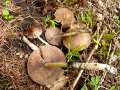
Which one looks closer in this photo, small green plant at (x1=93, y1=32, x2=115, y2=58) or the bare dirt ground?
the bare dirt ground

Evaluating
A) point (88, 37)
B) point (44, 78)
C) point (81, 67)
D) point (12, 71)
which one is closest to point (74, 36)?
point (88, 37)

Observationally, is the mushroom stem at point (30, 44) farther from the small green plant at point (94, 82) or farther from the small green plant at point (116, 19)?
the small green plant at point (116, 19)

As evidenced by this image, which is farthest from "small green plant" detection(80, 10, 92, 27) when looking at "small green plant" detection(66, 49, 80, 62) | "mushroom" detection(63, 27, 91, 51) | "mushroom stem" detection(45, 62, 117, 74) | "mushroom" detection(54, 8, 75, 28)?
"mushroom stem" detection(45, 62, 117, 74)

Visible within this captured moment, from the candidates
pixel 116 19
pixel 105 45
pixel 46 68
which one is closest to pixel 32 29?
pixel 46 68

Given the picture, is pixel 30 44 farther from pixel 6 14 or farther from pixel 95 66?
pixel 95 66

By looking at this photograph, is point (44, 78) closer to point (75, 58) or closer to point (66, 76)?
point (66, 76)

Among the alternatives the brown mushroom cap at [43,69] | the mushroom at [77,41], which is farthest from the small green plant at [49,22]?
the brown mushroom cap at [43,69]

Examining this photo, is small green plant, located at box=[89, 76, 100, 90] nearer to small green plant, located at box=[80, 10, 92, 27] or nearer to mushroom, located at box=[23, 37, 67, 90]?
mushroom, located at box=[23, 37, 67, 90]

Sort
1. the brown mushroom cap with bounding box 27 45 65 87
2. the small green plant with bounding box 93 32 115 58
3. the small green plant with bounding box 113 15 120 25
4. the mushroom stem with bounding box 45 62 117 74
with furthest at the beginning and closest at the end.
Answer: the small green plant with bounding box 113 15 120 25, the small green plant with bounding box 93 32 115 58, the mushroom stem with bounding box 45 62 117 74, the brown mushroom cap with bounding box 27 45 65 87
